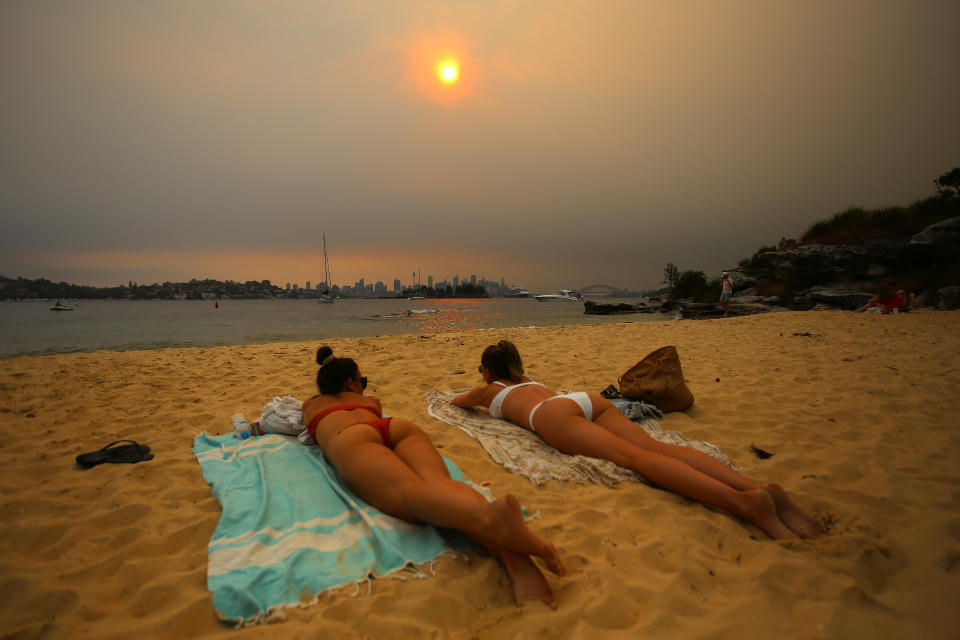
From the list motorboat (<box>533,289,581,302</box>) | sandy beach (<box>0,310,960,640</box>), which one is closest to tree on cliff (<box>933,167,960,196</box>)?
sandy beach (<box>0,310,960,640</box>)

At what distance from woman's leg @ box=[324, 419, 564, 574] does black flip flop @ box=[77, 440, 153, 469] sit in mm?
1736

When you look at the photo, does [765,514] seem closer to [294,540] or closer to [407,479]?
[407,479]

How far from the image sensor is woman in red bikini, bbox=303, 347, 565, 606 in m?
1.85

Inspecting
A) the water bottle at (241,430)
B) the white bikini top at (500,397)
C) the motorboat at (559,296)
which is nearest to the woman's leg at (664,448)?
the white bikini top at (500,397)

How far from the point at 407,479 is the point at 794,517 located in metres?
2.26

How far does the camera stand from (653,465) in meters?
2.72

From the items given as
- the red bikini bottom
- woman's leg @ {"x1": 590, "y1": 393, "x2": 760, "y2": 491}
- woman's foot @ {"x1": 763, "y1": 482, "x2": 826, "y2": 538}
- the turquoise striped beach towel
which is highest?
the red bikini bottom

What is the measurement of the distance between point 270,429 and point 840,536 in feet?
14.1

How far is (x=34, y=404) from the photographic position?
4.80 meters

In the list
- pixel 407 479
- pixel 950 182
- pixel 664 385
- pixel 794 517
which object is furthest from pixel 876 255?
pixel 407 479

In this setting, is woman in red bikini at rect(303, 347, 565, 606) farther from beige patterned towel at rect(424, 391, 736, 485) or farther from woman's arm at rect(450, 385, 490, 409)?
woman's arm at rect(450, 385, 490, 409)

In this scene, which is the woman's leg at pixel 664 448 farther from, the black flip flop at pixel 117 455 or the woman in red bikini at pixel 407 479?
the black flip flop at pixel 117 455

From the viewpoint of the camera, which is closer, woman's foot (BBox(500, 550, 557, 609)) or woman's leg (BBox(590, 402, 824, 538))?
woman's foot (BBox(500, 550, 557, 609))

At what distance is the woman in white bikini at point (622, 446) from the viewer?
2.26 m
